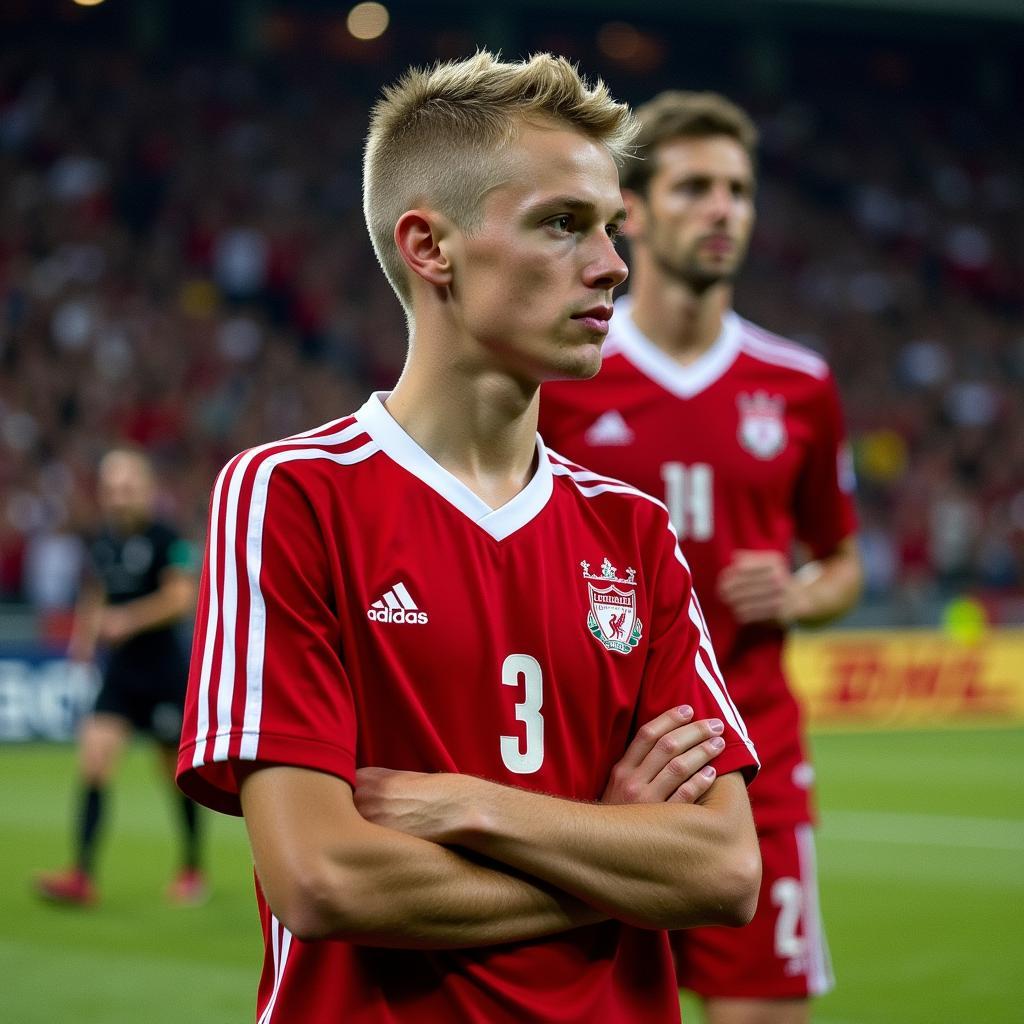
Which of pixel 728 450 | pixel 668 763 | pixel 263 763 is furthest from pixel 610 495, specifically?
pixel 728 450

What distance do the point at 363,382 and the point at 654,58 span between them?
11.4m

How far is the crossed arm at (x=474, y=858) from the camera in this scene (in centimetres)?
217

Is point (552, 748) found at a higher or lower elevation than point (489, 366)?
lower

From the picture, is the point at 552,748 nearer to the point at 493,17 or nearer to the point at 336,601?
the point at 336,601

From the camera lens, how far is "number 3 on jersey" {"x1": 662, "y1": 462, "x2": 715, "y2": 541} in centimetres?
413

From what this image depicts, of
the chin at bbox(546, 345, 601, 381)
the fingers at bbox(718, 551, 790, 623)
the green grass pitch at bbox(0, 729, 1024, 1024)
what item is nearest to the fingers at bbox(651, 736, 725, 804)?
the chin at bbox(546, 345, 601, 381)

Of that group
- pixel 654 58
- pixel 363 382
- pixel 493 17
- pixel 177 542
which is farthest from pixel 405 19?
pixel 177 542

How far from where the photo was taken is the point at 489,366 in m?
2.46

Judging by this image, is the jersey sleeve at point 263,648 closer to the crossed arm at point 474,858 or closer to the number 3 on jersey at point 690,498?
the crossed arm at point 474,858

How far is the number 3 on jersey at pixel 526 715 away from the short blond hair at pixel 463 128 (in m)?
0.60

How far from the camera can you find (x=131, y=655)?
9.38 m

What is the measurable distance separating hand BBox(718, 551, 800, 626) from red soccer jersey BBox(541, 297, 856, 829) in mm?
54

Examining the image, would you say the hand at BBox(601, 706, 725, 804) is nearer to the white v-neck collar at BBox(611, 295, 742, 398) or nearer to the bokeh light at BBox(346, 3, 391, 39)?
the white v-neck collar at BBox(611, 295, 742, 398)

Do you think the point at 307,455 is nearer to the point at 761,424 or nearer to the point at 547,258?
the point at 547,258
